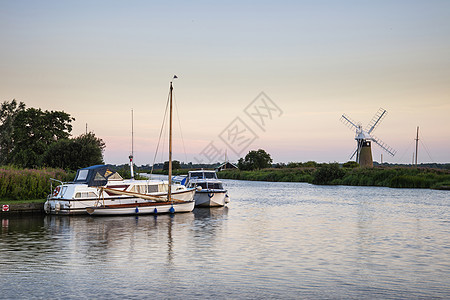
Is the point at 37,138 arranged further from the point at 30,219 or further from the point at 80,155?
the point at 30,219

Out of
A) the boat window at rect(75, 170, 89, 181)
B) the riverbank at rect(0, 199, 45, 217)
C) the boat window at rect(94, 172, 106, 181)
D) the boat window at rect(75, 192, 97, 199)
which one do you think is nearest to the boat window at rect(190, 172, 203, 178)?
the boat window at rect(94, 172, 106, 181)

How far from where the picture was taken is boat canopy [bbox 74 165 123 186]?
36562 mm

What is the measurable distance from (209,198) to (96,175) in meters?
12.3

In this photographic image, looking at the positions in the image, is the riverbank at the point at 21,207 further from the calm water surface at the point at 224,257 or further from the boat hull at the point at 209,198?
the boat hull at the point at 209,198

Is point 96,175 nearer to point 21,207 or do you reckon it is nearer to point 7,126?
point 21,207

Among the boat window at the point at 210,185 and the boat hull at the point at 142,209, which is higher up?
Result: the boat window at the point at 210,185

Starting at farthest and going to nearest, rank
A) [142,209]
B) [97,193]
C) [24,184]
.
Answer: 1. [24,184]
2. [142,209]
3. [97,193]

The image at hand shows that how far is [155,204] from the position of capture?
3744 cm

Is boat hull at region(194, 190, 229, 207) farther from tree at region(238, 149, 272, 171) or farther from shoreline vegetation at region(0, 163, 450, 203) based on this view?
tree at region(238, 149, 272, 171)

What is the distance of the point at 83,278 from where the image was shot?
1612 cm

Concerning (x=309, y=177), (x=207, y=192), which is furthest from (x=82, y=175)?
(x=309, y=177)

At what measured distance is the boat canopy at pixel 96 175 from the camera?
3656 centimetres

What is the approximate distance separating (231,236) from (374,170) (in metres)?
73.4

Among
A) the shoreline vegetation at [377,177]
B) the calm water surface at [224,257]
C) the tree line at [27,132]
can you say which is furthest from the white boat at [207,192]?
the shoreline vegetation at [377,177]
